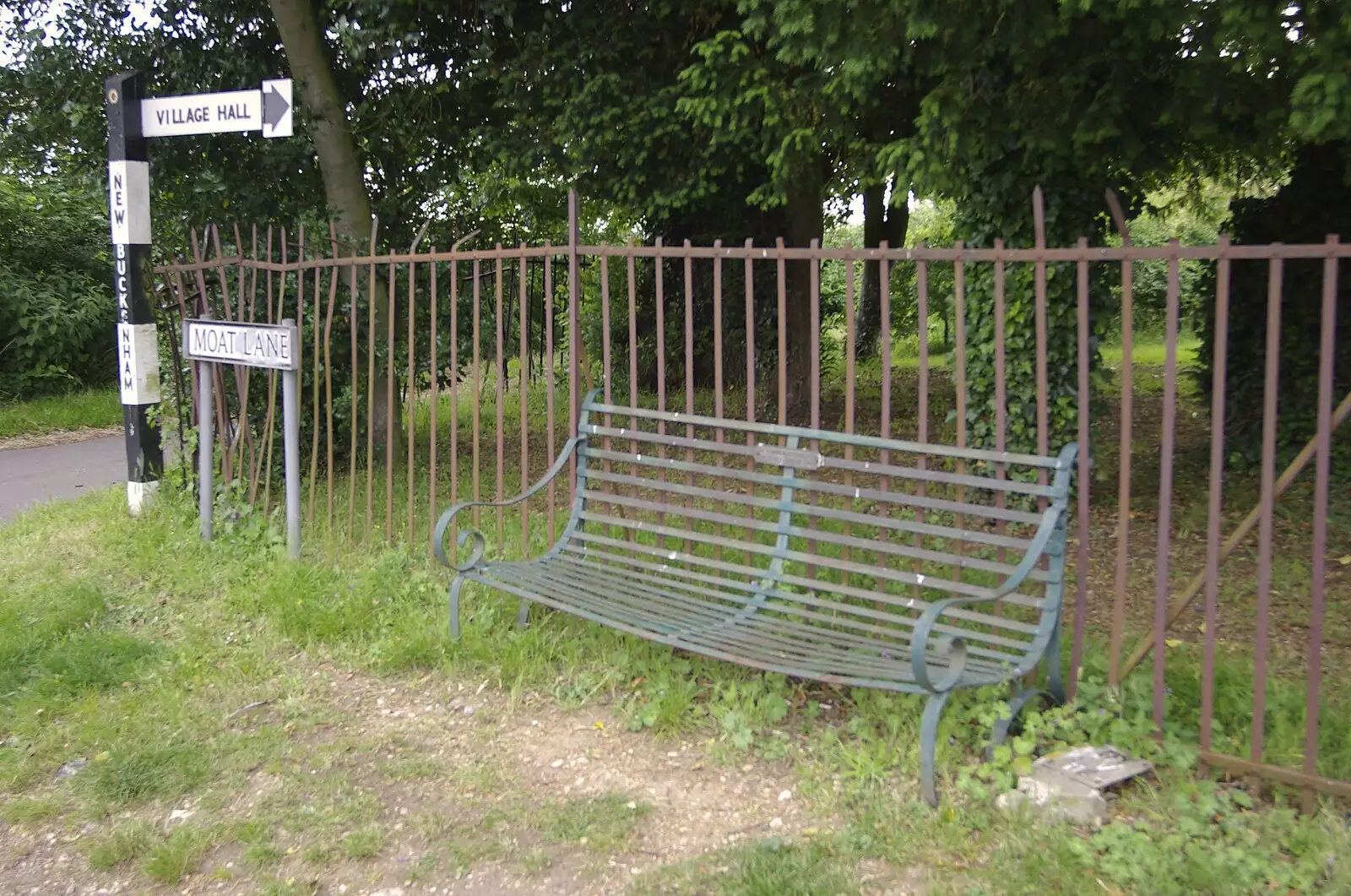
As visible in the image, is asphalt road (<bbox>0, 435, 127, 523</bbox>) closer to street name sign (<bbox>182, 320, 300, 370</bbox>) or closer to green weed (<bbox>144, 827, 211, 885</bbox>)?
street name sign (<bbox>182, 320, 300, 370</bbox>)

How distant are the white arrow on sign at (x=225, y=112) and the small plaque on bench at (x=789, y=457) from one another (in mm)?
3221

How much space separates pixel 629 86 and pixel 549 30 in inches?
32.6

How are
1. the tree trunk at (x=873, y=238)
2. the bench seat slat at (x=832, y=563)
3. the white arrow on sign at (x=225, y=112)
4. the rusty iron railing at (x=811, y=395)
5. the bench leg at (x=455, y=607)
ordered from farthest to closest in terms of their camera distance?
the tree trunk at (x=873, y=238) < the white arrow on sign at (x=225, y=112) < the bench leg at (x=455, y=607) < the bench seat slat at (x=832, y=563) < the rusty iron railing at (x=811, y=395)

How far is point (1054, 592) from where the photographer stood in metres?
3.52

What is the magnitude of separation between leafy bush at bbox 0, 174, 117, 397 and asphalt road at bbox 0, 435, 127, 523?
257 centimetres

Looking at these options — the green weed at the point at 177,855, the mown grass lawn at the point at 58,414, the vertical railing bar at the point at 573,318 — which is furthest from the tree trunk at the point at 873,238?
the mown grass lawn at the point at 58,414

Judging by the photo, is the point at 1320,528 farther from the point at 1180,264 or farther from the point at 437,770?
the point at 1180,264

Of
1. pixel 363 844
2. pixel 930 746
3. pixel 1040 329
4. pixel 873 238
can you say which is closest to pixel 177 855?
pixel 363 844

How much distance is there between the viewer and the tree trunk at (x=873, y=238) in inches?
472

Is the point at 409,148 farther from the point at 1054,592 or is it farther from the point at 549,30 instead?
the point at 1054,592

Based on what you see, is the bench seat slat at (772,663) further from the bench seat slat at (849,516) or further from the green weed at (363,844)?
the green weed at (363,844)

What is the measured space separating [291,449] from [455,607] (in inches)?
61.5

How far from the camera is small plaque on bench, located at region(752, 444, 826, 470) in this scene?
4.09m

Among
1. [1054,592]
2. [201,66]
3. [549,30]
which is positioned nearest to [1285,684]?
[1054,592]
